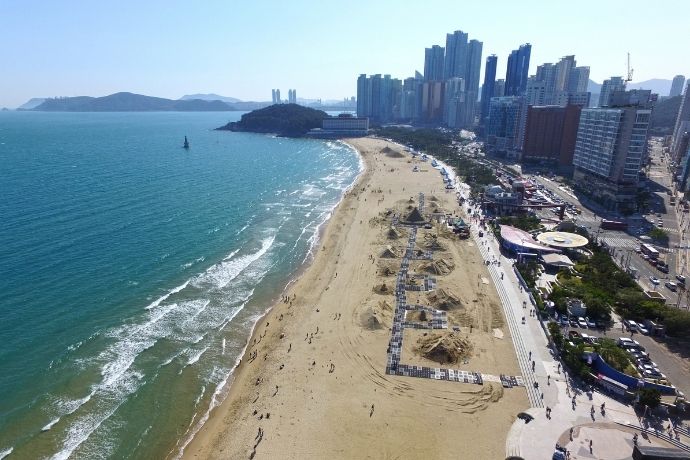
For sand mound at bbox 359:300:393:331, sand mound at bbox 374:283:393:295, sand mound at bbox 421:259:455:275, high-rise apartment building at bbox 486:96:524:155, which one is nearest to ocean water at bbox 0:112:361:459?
sand mound at bbox 359:300:393:331

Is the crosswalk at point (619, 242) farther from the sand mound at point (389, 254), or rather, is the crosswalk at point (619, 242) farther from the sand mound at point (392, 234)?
the sand mound at point (389, 254)

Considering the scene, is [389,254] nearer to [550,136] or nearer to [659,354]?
[659,354]

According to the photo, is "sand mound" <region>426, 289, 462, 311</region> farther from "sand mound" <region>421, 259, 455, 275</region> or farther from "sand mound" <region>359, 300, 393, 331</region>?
"sand mound" <region>421, 259, 455, 275</region>

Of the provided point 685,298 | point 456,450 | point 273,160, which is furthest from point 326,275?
point 273,160

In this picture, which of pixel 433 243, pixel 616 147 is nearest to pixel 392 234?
pixel 433 243

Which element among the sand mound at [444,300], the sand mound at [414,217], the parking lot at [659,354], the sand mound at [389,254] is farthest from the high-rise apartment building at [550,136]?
the sand mound at [444,300]

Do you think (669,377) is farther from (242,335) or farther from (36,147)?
(36,147)

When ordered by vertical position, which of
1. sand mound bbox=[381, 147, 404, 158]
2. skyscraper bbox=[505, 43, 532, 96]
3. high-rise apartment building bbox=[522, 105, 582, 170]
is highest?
skyscraper bbox=[505, 43, 532, 96]
